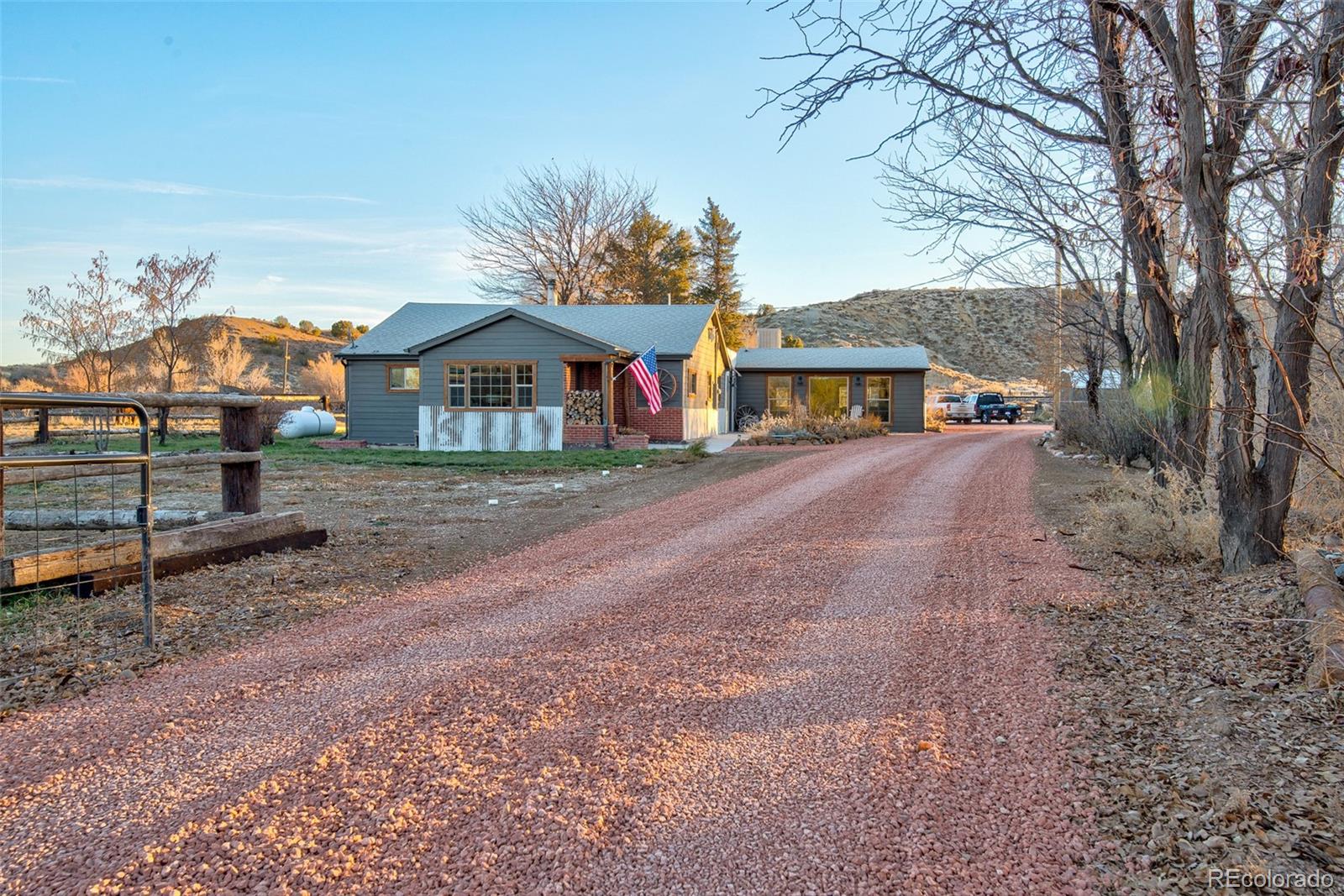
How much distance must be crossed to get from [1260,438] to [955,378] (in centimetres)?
5541

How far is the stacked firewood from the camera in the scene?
21.5 metres

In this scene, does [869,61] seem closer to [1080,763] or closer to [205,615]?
[1080,763]

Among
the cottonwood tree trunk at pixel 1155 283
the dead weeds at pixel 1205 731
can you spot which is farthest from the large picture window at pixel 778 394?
the dead weeds at pixel 1205 731

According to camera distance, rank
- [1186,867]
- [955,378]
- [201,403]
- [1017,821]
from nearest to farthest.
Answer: [1186,867] < [1017,821] < [201,403] < [955,378]

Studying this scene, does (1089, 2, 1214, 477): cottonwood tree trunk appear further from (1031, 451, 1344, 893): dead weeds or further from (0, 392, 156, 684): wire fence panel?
(0, 392, 156, 684): wire fence panel

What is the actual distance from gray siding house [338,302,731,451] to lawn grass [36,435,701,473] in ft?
3.22

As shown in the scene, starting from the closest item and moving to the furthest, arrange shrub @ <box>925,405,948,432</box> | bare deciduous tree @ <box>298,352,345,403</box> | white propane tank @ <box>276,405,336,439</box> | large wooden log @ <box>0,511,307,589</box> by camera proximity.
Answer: large wooden log @ <box>0,511,307,589</box> → white propane tank @ <box>276,405,336,439</box> → shrub @ <box>925,405,948,432</box> → bare deciduous tree @ <box>298,352,345,403</box>

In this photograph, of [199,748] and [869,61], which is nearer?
[199,748]

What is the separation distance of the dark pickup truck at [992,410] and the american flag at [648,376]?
76.8 ft

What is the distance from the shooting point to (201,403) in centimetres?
665

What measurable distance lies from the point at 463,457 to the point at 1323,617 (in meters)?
16.5

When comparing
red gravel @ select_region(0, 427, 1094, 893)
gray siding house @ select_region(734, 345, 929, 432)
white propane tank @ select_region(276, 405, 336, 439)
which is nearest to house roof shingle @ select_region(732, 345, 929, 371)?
gray siding house @ select_region(734, 345, 929, 432)

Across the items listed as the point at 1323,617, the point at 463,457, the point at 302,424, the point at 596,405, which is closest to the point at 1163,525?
the point at 1323,617

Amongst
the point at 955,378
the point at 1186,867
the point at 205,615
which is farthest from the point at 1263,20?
the point at 955,378
